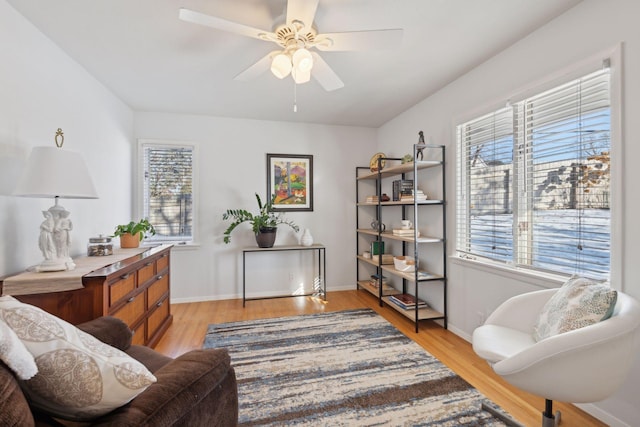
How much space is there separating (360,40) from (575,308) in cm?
182

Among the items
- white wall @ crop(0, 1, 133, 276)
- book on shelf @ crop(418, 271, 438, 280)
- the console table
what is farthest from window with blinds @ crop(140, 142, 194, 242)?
book on shelf @ crop(418, 271, 438, 280)

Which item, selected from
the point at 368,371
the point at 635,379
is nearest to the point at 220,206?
the point at 368,371

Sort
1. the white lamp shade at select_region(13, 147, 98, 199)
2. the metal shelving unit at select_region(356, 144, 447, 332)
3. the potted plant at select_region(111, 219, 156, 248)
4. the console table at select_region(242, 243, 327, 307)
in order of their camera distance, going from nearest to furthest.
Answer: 1. the white lamp shade at select_region(13, 147, 98, 199)
2. the potted plant at select_region(111, 219, 156, 248)
3. the metal shelving unit at select_region(356, 144, 447, 332)
4. the console table at select_region(242, 243, 327, 307)

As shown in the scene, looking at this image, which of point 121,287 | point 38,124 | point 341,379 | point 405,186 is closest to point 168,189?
point 38,124

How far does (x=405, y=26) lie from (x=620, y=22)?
1145 millimetres

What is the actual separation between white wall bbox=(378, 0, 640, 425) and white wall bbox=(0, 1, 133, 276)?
334cm

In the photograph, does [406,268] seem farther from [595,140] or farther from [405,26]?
[405,26]

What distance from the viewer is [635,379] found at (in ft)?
4.84

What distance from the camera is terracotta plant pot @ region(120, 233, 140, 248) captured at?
272 cm

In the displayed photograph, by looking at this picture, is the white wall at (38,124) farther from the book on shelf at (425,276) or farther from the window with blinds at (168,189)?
the book on shelf at (425,276)

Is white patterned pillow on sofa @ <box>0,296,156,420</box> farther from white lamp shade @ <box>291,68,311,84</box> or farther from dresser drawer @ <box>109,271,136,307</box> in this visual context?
white lamp shade @ <box>291,68,311,84</box>

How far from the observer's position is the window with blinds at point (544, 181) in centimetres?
167

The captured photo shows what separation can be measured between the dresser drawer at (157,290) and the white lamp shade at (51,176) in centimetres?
115

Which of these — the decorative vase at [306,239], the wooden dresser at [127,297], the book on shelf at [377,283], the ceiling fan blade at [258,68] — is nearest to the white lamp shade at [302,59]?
the ceiling fan blade at [258,68]
